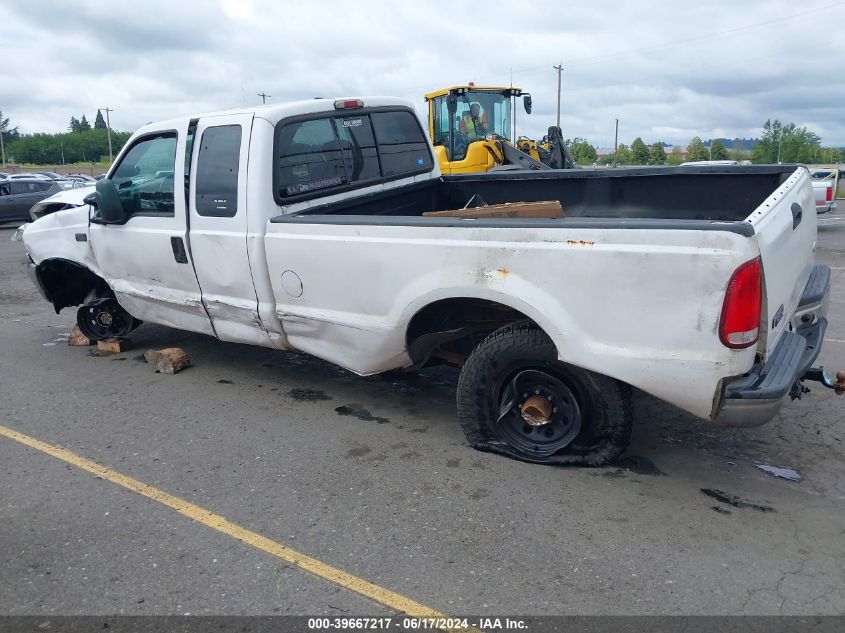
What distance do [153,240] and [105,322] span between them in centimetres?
167

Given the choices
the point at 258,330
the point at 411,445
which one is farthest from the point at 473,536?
the point at 258,330

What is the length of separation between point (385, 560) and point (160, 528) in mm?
1147

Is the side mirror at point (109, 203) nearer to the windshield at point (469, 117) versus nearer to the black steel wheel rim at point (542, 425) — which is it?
the black steel wheel rim at point (542, 425)

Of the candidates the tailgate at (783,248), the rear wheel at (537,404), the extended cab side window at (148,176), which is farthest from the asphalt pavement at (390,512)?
the extended cab side window at (148,176)

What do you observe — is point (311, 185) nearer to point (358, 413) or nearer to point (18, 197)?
point (358, 413)

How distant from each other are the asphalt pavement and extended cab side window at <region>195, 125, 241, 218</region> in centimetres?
141

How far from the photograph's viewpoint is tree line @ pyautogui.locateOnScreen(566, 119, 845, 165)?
263 feet

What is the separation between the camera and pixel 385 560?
3.06 meters

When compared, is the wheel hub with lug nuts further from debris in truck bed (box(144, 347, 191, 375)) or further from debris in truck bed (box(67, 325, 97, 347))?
debris in truck bed (box(67, 325, 97, 347))

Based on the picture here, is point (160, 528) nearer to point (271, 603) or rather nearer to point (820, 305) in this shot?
point (271, 603)

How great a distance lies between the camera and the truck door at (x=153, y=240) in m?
5.06

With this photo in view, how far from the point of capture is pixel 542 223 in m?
3.42

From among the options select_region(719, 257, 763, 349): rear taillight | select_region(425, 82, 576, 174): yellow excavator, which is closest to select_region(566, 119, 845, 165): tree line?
select_region(425, 82, 576, 174): yellow excavator

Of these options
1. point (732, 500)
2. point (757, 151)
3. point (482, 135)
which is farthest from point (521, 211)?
point (757, 151)
